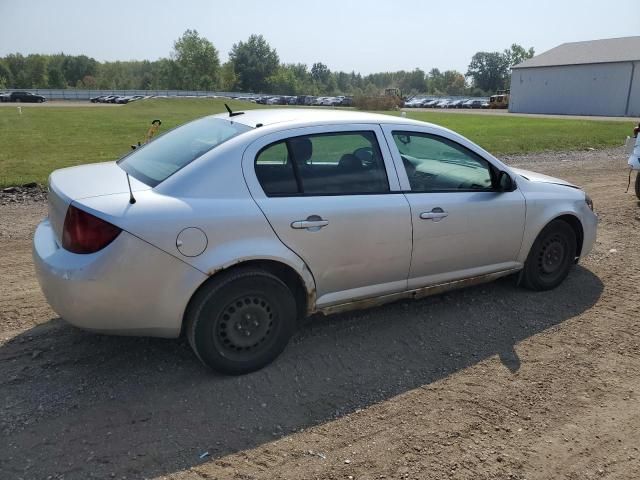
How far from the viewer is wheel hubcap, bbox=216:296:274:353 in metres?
3.43

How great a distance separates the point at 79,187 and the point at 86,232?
1.75 feet

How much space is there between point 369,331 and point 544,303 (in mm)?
1755

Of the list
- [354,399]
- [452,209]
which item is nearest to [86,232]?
[354,399]

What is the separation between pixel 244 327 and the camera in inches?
Answer: 138

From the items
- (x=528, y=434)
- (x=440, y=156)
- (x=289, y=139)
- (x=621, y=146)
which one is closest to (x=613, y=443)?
(x=528, y=434)

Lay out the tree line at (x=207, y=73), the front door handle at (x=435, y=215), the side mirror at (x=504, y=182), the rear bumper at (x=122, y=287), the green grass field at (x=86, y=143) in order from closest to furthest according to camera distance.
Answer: the rear bumper at (x=122, y=287) → the front door handle at (x=435, y=215) → the side mirror at (x=504, y=182) → the green grass field at (x=86, y=143) → the tree line at (x=207, y=73)

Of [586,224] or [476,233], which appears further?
[586,224]

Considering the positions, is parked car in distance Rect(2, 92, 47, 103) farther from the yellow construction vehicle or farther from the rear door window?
the rear door window

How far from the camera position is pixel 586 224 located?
5141 mm

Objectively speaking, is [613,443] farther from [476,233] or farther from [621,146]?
[621,146]

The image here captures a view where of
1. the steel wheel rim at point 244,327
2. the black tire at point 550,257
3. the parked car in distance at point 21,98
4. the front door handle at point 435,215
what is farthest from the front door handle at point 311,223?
the parked car in distance at point 21,98

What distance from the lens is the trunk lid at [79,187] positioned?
3.35 meters

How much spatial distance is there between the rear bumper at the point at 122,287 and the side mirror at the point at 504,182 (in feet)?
8.67

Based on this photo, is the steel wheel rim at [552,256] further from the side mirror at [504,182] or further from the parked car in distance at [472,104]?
the parked car in distance at [472,104]
